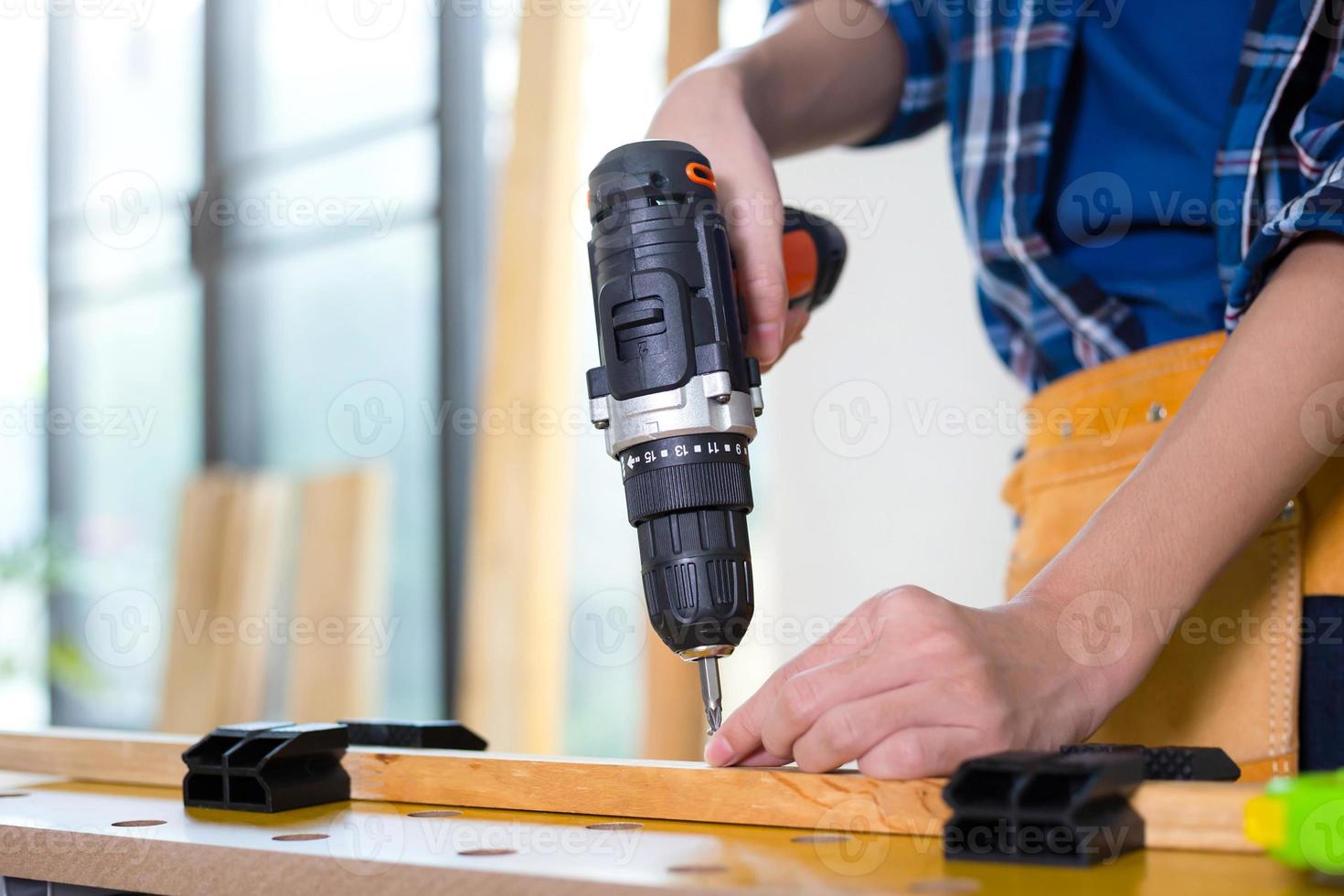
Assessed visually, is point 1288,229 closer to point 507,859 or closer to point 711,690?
point 711,690

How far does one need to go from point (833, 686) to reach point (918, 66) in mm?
784

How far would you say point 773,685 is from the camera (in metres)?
0.75

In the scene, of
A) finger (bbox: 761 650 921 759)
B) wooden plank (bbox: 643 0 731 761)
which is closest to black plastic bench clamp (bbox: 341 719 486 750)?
finger (bbox: 761 650 921 759)

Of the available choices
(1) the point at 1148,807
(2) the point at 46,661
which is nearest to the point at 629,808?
(1) the point at 1148,807

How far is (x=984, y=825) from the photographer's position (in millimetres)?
578

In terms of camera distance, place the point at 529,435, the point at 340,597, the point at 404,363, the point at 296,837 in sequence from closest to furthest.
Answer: the point at 296,837 < the point at 529,435 < the point at 340,597 < the point at 404,363

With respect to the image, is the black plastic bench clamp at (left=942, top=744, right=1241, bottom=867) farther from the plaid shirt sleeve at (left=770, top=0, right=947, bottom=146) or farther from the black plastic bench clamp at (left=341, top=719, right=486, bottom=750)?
the plaid shirt sleeve at (left=770, top=0, right=947, bottom=146)

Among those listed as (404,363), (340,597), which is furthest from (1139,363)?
(404,363)

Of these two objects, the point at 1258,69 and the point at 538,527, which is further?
the point at 538,527

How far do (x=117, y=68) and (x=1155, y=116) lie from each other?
460 cm

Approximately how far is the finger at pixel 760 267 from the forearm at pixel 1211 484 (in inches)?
11.7

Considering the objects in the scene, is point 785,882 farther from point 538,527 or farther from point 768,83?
point 538,527

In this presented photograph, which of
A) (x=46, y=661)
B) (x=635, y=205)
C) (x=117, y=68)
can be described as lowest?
(x=46, y=661)

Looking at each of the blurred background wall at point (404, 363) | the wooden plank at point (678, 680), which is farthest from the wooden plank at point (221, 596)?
the wooden plank at point (678, 680)
